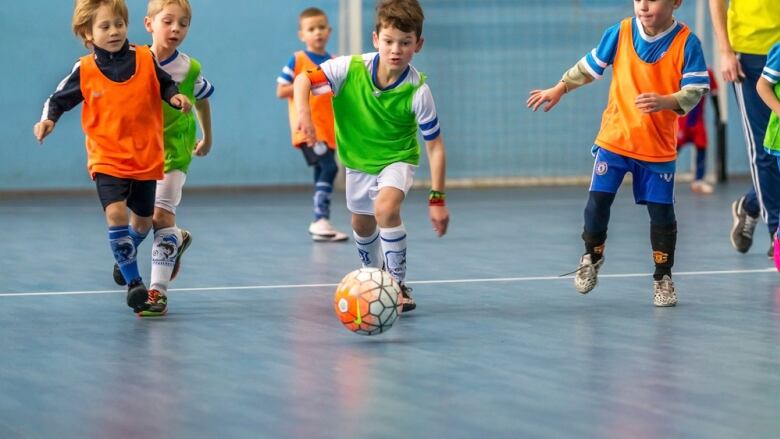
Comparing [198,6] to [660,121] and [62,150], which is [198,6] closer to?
[62,150]

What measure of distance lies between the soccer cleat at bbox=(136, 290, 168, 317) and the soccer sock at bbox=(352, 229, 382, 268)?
0.84m

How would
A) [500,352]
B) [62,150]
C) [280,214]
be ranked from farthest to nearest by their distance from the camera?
[62,150]
[280,214]
[500,352]

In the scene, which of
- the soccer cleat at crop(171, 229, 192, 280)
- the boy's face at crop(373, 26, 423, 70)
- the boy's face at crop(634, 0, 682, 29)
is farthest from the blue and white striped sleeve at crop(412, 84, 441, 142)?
the soccer cleat at crop(171, 229, 192, 280)

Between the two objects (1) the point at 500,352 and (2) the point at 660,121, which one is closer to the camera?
(1) the point at 500,352

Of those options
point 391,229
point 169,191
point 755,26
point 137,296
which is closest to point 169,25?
point 169,191

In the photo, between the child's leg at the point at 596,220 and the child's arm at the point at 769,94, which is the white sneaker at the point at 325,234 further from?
the child's arm at the point at 769,94

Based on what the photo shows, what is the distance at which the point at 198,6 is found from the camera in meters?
12.8

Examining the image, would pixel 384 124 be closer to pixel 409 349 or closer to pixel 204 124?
pixel 204 124

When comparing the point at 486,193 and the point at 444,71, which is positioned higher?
the point at 444,71

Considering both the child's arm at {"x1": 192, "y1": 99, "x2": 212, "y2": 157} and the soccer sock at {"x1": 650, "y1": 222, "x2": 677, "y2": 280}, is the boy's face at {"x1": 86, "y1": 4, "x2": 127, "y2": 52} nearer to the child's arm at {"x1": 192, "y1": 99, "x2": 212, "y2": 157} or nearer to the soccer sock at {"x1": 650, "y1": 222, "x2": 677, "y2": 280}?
the child's arm at {"x1": 192, "y1": 99, "x2": 212, "y2": 157}

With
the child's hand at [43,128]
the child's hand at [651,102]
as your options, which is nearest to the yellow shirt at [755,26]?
the child's hand at [651,102]

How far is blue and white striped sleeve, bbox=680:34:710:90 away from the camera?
531 cm

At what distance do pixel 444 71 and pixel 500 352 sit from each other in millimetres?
9004

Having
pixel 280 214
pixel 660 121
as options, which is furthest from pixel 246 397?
pixel 280 214
